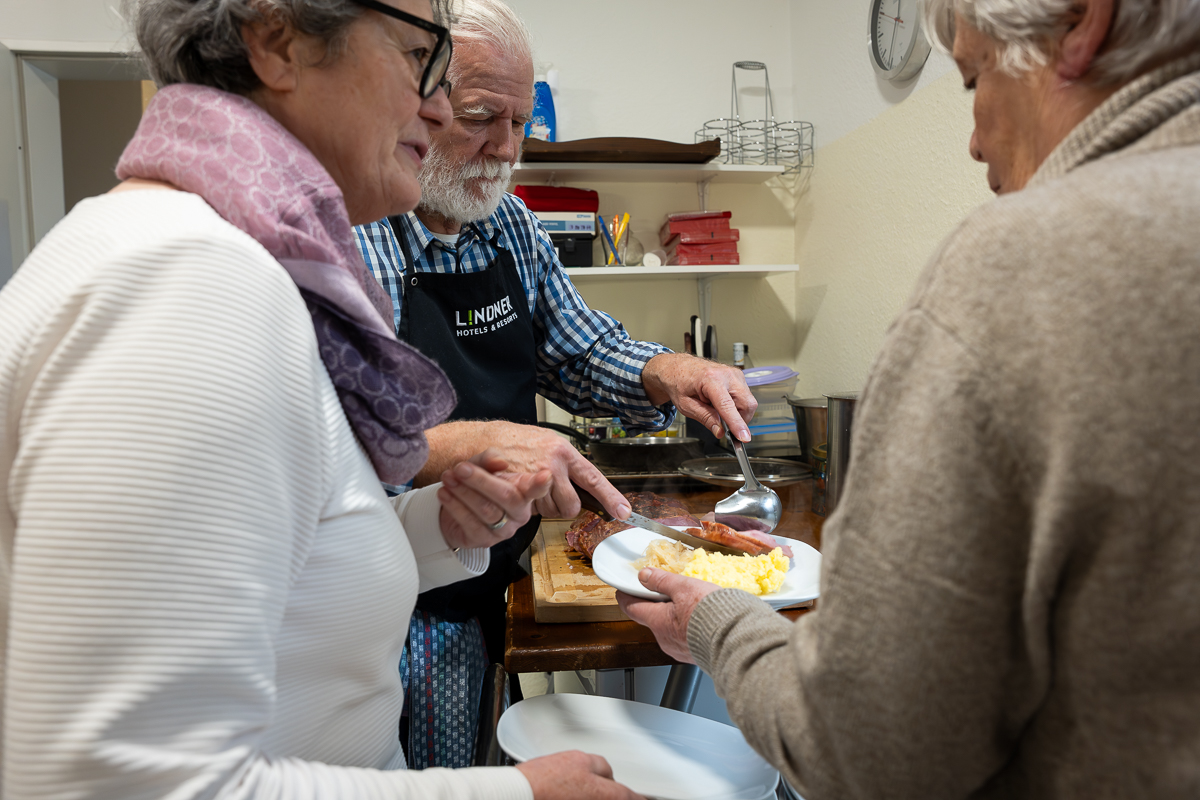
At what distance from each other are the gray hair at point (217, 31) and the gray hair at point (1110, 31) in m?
0.62

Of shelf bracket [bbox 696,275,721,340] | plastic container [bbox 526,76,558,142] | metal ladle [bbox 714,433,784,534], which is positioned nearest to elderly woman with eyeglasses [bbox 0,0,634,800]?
metal ladle [bbox 714,433,784,534]

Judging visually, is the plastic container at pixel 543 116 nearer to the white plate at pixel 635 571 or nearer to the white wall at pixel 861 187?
the white wall at pixel 861 187

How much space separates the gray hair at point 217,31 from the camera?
2.44 ft

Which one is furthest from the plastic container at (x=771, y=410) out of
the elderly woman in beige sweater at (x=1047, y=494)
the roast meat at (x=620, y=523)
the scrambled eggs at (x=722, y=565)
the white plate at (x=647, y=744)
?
the elderly woman in beige sweater at (x=1047, y=494)

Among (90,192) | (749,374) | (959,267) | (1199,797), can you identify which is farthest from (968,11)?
(90,192)

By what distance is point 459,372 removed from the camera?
1689 mm

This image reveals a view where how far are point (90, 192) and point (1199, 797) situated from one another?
5296 millimetres

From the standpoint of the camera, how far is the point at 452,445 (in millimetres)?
1307

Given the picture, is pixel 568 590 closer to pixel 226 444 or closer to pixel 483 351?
pixel 483 351

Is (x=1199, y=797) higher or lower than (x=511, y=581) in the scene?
higher

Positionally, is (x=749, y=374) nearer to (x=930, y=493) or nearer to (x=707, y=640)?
(x=707, y=640)

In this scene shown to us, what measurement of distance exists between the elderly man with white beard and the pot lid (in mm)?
770

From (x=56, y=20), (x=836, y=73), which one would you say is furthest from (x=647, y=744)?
(x=56, y=20)

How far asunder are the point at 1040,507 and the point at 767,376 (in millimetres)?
2232
